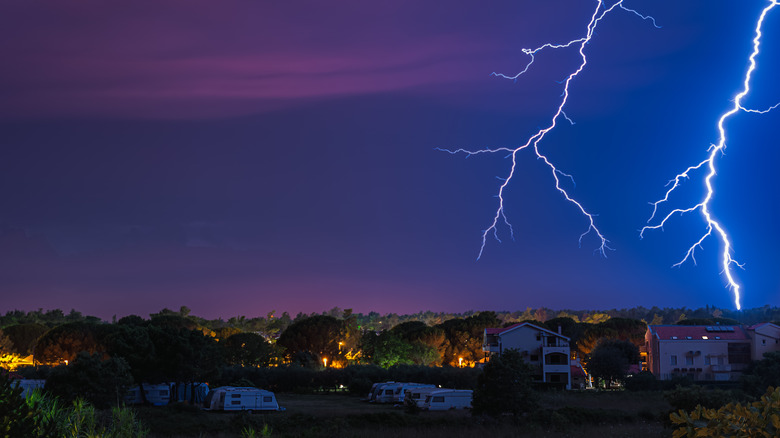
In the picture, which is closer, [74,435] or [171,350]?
[74,435]

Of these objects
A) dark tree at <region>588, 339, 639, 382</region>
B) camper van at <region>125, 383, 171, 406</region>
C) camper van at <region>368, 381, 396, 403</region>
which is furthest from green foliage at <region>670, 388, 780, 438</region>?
dark tree at <region>588, 339, 639, 382</region>

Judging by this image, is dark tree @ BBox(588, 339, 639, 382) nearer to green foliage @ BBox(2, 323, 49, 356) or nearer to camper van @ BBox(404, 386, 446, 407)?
camper van @ BBox(404, 386, 446, 407)

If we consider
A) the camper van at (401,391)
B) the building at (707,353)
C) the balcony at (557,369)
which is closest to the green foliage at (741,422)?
the camper van at (401,391)

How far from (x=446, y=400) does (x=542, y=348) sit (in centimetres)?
2129

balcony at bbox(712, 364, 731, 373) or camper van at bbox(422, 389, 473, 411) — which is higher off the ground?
balcony at bbox(712, 364, 731, 373)

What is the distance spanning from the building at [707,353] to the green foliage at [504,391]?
2918cm

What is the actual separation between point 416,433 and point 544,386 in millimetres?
30252

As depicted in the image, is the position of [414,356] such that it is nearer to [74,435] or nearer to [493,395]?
[493,395]

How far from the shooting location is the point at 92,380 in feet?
112

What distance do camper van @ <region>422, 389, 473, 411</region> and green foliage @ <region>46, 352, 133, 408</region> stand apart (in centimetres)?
1480

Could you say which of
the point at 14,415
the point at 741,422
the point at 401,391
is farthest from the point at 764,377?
the point at 14,415

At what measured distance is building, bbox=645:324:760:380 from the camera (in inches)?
2218

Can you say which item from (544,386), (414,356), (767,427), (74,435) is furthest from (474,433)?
(414,356)

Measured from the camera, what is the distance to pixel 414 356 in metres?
72.6
